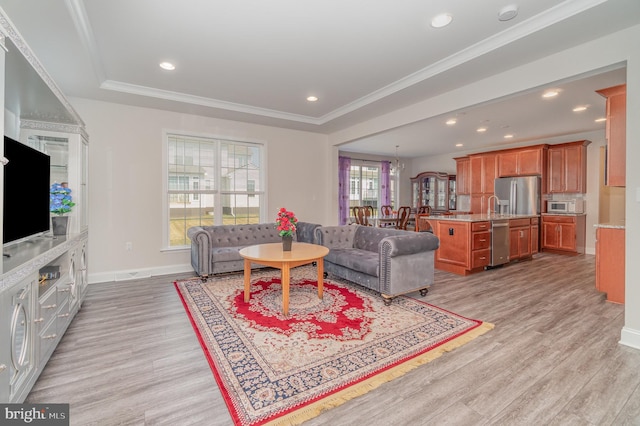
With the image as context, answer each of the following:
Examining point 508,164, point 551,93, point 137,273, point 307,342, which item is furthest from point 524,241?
point 137,273

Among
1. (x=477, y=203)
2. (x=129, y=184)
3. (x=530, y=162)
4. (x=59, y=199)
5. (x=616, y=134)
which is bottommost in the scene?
(x=59, y=199)

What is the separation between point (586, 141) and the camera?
20.8 ft

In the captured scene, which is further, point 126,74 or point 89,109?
point 89,109

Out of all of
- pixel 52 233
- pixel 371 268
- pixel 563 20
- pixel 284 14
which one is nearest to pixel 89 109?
pixel 52 233

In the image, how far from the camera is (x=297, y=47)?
9.80 ft

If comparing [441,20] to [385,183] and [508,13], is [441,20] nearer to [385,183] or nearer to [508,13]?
[508,13]

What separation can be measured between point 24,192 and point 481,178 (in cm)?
849

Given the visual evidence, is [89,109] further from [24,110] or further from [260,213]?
[260,213]

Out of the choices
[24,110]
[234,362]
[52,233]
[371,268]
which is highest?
[24,110]

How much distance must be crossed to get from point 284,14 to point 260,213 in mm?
3763

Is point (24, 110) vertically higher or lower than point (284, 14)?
lower

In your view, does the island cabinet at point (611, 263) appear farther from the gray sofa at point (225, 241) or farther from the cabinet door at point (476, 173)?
the cabinet door at point (476, 173)

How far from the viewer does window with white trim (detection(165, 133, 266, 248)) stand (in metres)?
4.95

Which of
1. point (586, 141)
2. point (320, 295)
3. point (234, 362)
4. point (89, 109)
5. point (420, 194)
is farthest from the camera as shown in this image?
point (420, 194)
